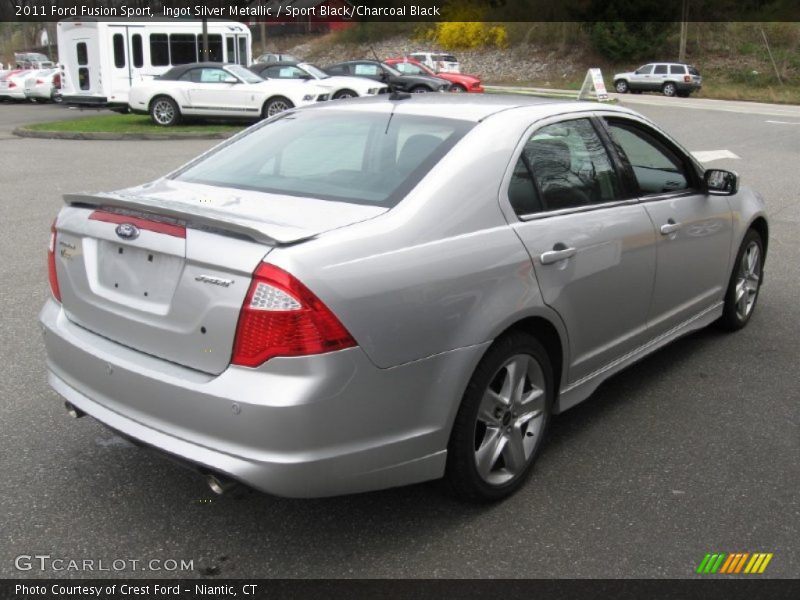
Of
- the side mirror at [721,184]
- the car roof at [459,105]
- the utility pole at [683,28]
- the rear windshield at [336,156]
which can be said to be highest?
the utility pole at [683,28]

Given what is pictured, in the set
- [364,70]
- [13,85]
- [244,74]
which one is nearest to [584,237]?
[244,74]

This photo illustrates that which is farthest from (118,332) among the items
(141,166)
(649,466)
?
(141,166)

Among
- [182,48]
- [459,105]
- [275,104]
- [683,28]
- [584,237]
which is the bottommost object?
[275,104]

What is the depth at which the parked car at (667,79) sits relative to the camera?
40.6 meters

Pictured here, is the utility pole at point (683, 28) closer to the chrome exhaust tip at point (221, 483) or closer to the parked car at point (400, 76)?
the parked car at point (400, 76)

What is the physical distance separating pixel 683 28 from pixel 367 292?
5352 cm

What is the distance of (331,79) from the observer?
22328mm

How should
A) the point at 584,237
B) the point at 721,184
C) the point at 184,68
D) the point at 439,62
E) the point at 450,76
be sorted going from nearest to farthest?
the point at 584,237, the point at 721,184, the point at 184,68, the point at 450,76, the point at 439,62

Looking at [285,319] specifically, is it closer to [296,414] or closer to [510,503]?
[296,414]

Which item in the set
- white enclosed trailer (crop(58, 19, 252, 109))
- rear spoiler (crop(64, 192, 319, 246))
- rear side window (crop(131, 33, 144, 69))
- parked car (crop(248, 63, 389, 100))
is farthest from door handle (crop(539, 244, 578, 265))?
rear side window (crop(131, 33, 144, 69))

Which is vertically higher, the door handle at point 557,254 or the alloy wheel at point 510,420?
the door handle at point 557,254

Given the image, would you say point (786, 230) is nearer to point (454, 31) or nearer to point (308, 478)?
point (308, 478)

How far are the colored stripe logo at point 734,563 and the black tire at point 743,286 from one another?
2.55 m

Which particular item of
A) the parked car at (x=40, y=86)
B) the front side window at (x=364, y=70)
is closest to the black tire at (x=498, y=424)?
the front side window at (x=364, y=70)
